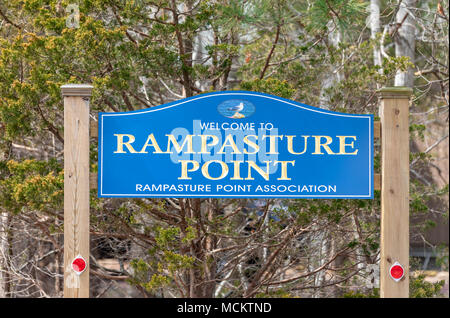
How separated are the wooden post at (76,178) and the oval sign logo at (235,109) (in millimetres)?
1110

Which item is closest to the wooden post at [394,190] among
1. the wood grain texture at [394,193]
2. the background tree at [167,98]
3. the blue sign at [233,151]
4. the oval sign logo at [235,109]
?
the wood grain texture at [394,193]

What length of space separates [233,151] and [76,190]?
132cm

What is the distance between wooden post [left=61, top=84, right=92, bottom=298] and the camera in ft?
16.1

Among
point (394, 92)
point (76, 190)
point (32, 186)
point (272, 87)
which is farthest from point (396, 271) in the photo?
point (32, 186)

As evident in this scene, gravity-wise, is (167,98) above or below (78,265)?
above

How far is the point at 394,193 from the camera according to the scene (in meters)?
5.03

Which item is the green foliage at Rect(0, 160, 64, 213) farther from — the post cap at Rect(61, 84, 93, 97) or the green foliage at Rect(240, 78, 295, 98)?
the green foliage at Rect(240, 78, 295, 98)

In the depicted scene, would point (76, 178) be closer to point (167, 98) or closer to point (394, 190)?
point (394, 190)

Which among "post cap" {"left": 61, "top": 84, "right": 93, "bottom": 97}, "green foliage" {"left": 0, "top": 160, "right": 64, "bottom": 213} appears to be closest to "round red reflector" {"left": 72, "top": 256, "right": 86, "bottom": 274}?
"green foliage" {"left": 0, "top": 160, "right": 64, "bottom": 213}

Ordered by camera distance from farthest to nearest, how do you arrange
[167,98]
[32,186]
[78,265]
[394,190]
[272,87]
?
[167,98], [272,87], [32,186], [394,190], [78,265]

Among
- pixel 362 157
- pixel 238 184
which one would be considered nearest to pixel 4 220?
pixel 238 184

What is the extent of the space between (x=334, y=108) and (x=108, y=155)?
Result: 354 centimetres

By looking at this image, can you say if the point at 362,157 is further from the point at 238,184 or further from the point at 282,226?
the point at 282,226

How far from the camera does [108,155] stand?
16.4 ft
